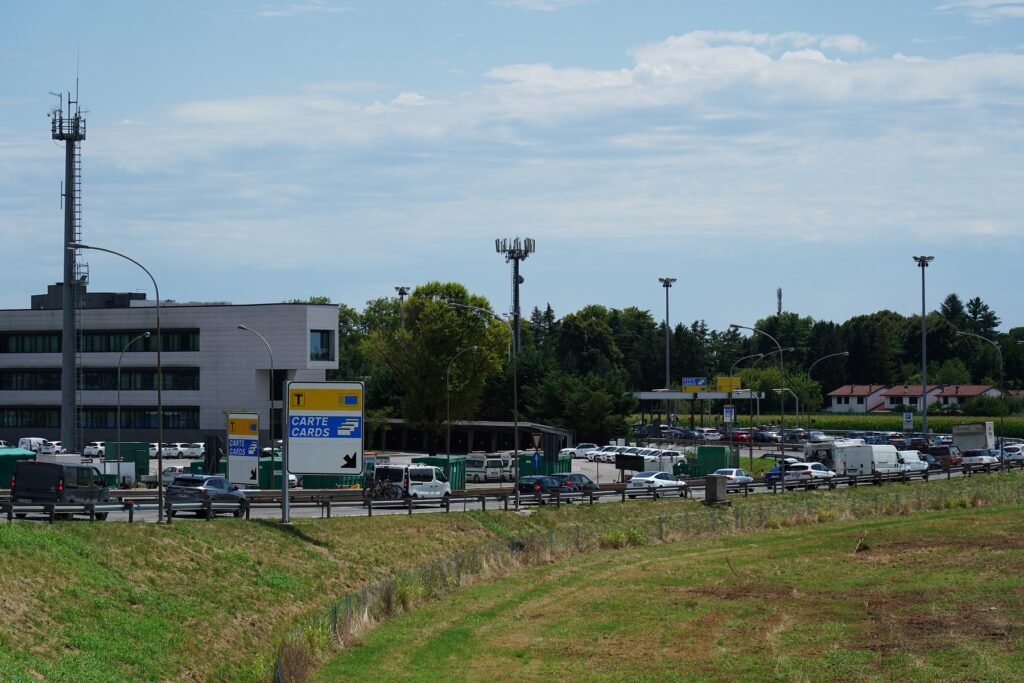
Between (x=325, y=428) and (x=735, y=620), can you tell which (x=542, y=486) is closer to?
(x=325, y=428)

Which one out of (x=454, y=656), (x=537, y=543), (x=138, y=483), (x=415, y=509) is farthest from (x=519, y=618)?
(x=138, y=483)

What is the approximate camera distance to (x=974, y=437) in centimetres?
9700

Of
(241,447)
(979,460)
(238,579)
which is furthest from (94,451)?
(979,460)

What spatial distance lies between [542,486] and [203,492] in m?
19.6

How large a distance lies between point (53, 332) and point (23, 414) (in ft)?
26.5

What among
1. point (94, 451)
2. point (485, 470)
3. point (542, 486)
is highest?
point (94, 451)

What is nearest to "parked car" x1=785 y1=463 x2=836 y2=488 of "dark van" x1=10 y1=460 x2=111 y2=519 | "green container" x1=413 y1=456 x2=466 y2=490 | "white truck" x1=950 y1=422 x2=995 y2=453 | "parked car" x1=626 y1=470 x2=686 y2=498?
"parked car" x1=626 y1=470 x2=686 y2=498

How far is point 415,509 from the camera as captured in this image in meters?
55.0

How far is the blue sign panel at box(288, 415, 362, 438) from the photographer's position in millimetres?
46875

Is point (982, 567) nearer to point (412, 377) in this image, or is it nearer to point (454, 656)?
point (454, 656)

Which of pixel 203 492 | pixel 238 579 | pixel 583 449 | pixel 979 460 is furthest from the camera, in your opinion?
pixel 583 449

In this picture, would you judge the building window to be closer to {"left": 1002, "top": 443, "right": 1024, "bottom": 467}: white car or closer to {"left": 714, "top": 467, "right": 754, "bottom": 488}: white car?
{"left": 714, "top": 467, "right": 754, "bottom": 488}: white car

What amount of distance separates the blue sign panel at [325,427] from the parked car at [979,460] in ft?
154

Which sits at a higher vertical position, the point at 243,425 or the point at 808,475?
the point at 243,425
